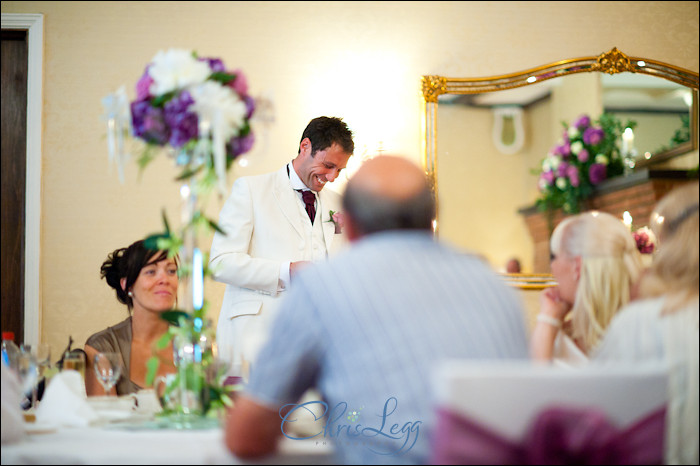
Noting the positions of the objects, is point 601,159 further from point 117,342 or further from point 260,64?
point 117,342

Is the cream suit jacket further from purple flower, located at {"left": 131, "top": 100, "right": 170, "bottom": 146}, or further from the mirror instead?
purple flower, located at {"left": 131, "top": 100, "right": 170, "bottom": 146}

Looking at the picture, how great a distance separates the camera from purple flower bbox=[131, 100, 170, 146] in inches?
69.9

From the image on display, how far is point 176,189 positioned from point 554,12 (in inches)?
93.1

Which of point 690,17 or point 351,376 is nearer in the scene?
point 351,376

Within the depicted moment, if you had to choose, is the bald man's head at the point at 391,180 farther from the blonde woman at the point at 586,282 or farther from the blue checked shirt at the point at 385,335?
the blonde woman at the point at 586,282

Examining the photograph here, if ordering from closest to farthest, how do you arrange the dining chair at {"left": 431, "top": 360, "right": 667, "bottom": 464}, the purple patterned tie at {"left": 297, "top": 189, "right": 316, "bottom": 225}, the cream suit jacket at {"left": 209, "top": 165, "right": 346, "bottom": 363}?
the dining chair at {"left": 431, "top": 360, "right": 667, "bottom": 464}, the cream suit jacket at {"left": 209, "top": 165, "right": 346, "bottom": 363}, the purple patterned tie at {"left": 297, "top": 189, "right": 316, "bottom": 225}

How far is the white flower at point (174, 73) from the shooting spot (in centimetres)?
175

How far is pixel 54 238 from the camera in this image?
4207mm

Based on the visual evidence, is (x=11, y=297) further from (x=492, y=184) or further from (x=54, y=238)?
(x=492, y=184)

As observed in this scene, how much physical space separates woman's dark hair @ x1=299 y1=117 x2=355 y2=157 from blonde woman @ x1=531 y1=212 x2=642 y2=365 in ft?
4.11

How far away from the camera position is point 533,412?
118 cm

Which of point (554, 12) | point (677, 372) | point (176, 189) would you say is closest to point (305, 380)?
point (677, 372)

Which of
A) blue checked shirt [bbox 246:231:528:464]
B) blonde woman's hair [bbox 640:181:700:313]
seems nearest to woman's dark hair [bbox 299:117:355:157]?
blonde woman's hair [bbox 640:181:700:313]

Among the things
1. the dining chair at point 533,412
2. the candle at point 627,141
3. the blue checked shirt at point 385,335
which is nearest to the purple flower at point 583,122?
the candle at point 627,141
